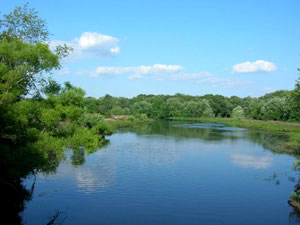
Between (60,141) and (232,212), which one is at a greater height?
(60,141)

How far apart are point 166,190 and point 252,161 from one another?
13353 millimetres

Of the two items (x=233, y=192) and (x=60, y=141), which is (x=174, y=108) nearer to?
(x=233, y=192)

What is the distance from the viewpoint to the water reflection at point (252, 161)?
92.9 feet

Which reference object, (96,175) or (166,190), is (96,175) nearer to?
(96,175)

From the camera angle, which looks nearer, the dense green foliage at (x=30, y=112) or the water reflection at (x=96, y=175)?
the dense green foliage at (x=30, y=112)

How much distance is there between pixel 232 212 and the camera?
56.6ft

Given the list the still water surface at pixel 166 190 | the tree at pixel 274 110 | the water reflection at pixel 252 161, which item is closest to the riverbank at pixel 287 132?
the still water surface at pixel 166 190

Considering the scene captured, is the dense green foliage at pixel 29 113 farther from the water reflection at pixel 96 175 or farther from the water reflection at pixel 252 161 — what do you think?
the water reflection at pixel 252 161

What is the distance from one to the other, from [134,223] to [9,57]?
1008cm

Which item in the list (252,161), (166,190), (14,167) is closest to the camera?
(14,167)

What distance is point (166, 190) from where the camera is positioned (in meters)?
20.6

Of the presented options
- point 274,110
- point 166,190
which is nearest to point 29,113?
point 166,190

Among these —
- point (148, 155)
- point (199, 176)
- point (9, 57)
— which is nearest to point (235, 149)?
point (148, 155)

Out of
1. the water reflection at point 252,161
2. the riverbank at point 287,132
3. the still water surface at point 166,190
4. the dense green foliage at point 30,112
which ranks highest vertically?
the dense green foliage at point 30,112
